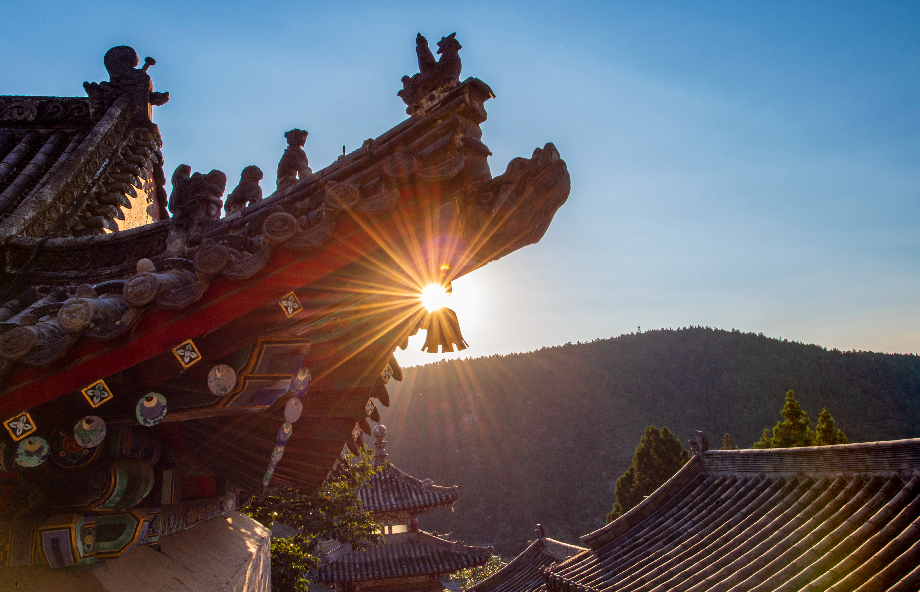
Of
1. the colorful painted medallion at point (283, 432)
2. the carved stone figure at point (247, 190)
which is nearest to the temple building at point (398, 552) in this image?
the colorful painted medallion at point (283, 432)

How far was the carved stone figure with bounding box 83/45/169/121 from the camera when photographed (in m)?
6.78

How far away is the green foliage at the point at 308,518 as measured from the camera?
1112 centimetres

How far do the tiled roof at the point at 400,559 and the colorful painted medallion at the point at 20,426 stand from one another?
566 inches

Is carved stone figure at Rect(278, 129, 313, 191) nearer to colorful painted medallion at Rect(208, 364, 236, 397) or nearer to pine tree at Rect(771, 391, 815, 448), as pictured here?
colorful painted medallion at Rect(208, 364, 236, 397)

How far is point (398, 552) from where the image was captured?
15758 millimetres

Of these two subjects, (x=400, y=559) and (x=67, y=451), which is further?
(x=400, y=559)

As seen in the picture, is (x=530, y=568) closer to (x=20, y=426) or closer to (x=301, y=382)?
(x=301, y=382)

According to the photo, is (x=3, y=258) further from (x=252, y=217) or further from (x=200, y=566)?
(x=200, y=566)

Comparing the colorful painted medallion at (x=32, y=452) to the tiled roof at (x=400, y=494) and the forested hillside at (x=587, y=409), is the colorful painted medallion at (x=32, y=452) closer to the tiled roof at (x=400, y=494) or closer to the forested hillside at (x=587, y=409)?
the tiled roof at (x=400, y=494)

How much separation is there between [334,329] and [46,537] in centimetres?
181

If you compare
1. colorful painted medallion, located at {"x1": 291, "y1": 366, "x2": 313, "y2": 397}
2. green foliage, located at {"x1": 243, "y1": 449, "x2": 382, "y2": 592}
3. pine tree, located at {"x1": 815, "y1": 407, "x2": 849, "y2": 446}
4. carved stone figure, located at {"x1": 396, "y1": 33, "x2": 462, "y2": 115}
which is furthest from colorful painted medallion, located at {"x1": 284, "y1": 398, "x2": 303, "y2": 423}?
pine tree, located at {"x1": 815, "y1": 407, "x2": 849, "y2": 446}

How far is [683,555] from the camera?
7898 mm

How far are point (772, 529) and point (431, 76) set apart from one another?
7077 millimetres

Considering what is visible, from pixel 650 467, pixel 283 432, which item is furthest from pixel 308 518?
pixel 650 467
